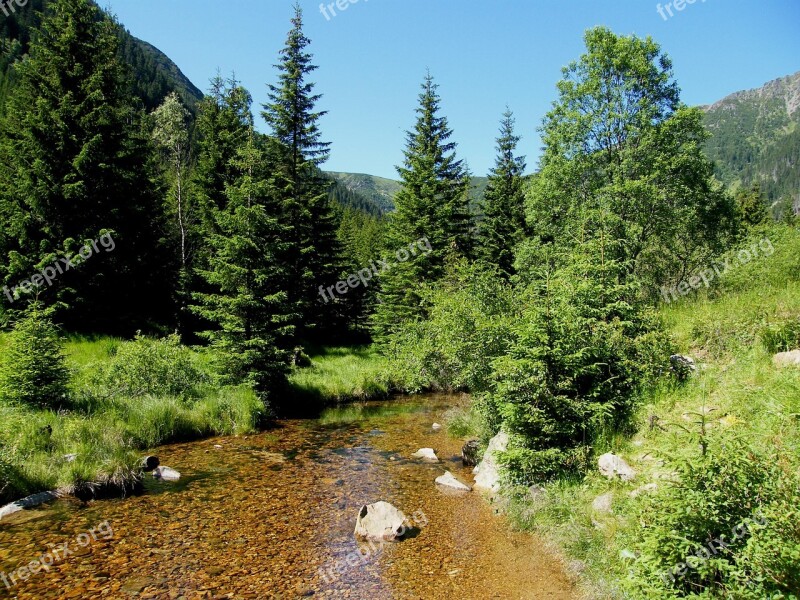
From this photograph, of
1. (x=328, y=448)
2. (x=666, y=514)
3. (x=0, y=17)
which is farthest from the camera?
(x=0, y=17)

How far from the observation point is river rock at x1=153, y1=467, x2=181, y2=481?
10.8 m

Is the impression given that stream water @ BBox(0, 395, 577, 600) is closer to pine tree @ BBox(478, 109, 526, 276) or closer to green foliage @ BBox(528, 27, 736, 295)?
green foliage @ BBox(528, 27, 736, 295)

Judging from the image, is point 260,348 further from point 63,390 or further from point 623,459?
point 623,459

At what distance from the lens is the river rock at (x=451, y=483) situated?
10.4 meters

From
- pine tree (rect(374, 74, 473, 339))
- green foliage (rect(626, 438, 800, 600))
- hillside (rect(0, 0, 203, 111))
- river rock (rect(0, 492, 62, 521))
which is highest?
hillside (rect(0, 0, 203, 111))

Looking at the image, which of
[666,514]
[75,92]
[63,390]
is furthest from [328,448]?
[75,92]

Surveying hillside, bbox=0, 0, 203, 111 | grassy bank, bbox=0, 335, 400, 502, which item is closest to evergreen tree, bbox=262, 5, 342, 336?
grassy bank, bbox=0, 335, 400, 502

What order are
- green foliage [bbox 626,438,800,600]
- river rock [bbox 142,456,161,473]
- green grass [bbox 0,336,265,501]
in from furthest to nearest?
1. river rock [bbox 142,456,161,473]
2. green grass [bbox 0,336,265,501]
3. green foliage [bbox 626,438,800,600]

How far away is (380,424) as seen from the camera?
17.7 metres

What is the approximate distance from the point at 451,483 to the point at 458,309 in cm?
558

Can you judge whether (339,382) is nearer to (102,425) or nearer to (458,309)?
(458,309)

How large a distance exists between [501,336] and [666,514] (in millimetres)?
7363

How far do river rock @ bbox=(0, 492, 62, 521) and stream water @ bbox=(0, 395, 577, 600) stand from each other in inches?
9.1

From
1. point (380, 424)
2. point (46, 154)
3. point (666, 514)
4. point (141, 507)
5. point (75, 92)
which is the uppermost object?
point (75, 92)
